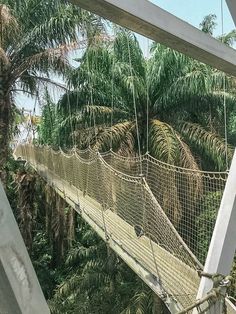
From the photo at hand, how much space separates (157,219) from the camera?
2123mm

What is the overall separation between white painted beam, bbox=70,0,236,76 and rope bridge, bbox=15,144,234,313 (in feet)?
2.26

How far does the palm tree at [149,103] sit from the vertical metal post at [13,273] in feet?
14.6

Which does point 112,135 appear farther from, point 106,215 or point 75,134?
point 106,215

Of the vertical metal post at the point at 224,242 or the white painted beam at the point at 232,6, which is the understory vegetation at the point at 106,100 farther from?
the white painted beam at the point at 232,6

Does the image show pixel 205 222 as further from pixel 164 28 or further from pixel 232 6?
pixel 164 28

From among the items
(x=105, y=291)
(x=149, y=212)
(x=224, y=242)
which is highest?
(x=224, y=242)

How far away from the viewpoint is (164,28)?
0.86m

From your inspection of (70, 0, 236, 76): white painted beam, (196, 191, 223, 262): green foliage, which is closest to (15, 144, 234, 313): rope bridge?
(196, 191, 223, 262): green foliage

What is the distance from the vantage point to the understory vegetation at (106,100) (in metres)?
5.01

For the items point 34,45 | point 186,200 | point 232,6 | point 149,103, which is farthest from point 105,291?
point 232,6

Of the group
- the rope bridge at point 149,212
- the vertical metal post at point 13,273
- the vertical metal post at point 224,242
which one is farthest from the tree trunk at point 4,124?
the vertical metal post at point 13,273

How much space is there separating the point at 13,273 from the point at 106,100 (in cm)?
571

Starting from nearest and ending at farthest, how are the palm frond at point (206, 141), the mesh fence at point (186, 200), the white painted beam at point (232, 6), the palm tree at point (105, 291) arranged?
1. the white painted beam at point (232, 6)
2. the mesh fence at point (186, 200)
3. the palm tree at point (105, 291)
4. the palm frond at point (206, 141)

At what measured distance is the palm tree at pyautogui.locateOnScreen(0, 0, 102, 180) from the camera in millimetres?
4953
